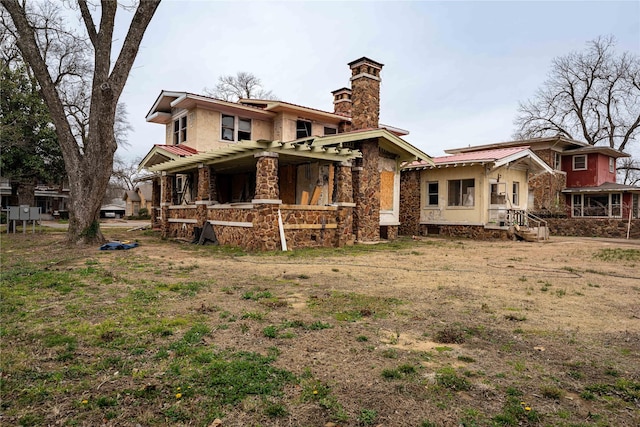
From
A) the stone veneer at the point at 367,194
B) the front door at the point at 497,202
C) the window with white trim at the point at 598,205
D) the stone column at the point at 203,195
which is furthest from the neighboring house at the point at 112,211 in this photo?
the window with white trim at the point at 598,205

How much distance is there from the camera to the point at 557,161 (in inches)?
1142

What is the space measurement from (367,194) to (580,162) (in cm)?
2146

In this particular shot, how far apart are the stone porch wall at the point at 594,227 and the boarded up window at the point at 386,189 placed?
11460mm

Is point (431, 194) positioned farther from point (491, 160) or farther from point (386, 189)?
point (386, 189)

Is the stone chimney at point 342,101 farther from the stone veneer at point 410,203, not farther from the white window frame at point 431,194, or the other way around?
the white window frame at point 431,194

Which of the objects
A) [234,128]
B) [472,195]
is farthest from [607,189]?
[234,128]

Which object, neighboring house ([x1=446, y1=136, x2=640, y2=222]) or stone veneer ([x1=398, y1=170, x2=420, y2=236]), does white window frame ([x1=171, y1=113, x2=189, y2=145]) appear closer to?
stone veneer ([x1=398, y1=170, x2=420, y2=236])

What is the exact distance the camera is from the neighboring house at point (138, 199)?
45594 mm

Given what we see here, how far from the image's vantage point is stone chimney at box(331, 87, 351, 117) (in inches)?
880

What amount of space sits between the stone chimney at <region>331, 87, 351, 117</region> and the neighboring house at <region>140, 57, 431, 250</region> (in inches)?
2.6

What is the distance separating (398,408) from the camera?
2.83 metres

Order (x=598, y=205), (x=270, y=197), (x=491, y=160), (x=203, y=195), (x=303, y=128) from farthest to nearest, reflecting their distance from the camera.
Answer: (x=598, y=205)
(x=303, y=128)
(x=491, y=160)
(x=203, y=195)
(x=270, y=197)

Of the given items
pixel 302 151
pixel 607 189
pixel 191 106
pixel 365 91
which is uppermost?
pixel 365 91

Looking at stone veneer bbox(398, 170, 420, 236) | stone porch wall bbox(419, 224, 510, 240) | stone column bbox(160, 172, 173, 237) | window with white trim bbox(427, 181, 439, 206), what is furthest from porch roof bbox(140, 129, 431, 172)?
stone porch wall bbox(419, 224, 510, 240)
